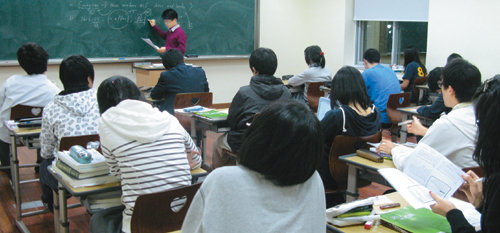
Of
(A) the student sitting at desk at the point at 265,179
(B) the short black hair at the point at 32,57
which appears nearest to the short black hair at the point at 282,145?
(A) the student sitting at desk at the point at 265,179

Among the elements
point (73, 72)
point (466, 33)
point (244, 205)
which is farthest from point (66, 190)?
point (466, 33)

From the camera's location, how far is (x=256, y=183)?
1.33 m

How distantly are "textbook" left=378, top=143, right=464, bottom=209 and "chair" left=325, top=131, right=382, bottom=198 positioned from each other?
29.1 inches

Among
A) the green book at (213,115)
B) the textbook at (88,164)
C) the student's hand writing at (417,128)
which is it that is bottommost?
the green book at (213,115)

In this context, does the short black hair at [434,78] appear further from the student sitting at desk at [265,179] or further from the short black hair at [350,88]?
the student sitting at desk at [265,179]

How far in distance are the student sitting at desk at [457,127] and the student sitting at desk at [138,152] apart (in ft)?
3.68

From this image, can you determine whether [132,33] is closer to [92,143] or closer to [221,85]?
[221,85]

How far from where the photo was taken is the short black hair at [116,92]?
2328 millimetres

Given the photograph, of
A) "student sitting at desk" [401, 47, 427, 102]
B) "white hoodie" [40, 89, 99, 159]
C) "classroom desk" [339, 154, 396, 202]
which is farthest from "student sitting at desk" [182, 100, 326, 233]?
"student sitting at desk" [401, 47, 427, 102]

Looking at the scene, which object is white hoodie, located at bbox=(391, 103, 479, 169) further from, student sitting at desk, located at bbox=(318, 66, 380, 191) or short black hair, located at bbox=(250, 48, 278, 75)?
short black hair, located at bbox=(250, 48, 278, 75)

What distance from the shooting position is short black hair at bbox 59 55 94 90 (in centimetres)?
308

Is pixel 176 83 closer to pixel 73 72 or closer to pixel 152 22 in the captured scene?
pixel 73 72

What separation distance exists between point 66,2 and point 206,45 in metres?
2.38

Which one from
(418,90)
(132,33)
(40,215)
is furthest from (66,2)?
(418,90)
